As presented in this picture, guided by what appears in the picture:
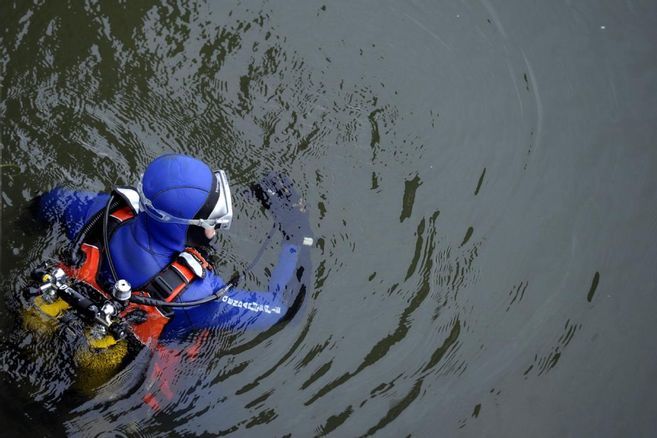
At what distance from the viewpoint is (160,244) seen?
3533mm

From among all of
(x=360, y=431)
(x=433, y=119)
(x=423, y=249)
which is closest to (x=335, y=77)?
(x=433, y=119)

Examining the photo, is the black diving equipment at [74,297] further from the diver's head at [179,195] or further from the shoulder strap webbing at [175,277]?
the diver's head at [179,195]

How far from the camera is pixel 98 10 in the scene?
5.21 meters

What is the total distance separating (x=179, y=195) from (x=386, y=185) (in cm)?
211

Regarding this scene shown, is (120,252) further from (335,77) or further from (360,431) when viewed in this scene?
(335,77)

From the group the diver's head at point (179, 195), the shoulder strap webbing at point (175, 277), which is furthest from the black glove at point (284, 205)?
the diver's head at point (179, 195)

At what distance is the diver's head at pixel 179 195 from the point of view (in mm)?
3330

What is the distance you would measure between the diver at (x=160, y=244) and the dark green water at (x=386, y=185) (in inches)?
16.0

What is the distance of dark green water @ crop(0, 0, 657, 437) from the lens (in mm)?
4410

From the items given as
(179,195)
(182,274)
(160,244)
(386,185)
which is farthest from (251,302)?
(386,185)

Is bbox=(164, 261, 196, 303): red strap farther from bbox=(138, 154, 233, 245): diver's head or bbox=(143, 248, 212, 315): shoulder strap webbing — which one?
bbox=(138, 154, 233, 245): diver's head

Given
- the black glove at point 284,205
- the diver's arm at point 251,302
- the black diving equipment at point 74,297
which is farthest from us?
the black glove at point 284,205

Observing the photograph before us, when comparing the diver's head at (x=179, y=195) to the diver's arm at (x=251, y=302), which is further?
the diver's arm at (x=251, y=302)

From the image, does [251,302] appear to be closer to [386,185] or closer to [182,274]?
[182,274]
